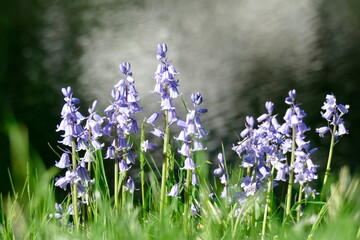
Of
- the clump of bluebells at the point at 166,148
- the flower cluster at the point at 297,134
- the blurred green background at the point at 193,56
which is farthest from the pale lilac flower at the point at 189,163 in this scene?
the blurred green background at the point at 193,56

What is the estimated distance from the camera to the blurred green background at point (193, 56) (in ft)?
58.7

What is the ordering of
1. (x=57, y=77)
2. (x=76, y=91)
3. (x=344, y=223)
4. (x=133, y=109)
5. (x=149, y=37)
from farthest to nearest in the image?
1. (x=149, y=37)
2. (x=57, y=77)
3. (x=76, y=91)
4. (x=133, y=109)
5. (x=344, y=223)

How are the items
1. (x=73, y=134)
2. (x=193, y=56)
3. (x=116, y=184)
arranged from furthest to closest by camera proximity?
(x=193, y=56) → (x=116, y=184) → (x=73, y=134)

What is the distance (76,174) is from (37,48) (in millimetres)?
23972

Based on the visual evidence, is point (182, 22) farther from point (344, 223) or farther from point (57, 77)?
point (344, 223)

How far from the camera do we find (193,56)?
86.3ft

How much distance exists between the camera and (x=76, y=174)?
3197 millimetres

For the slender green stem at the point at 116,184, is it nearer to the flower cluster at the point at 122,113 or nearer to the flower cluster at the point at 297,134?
the flower cluster at the point at 122,113

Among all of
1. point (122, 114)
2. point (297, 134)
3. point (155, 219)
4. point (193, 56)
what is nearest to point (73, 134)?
point (122, 114)

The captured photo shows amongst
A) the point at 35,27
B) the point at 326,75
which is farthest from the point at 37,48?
the point at 326,75

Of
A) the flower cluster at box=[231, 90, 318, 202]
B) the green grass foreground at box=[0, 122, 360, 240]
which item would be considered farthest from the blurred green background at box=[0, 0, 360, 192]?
the green grass foreground at box=[0, 122, 360, 240]

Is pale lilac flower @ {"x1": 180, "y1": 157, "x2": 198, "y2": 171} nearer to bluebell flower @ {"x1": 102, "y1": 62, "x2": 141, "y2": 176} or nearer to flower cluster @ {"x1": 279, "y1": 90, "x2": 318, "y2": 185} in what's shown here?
bluebell flower @ {"x1": 102, "y1": 62, "x2": 141, "y2": 176}

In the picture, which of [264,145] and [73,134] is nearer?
[73,134]

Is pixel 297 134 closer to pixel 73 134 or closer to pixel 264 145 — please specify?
pixel 264 145
